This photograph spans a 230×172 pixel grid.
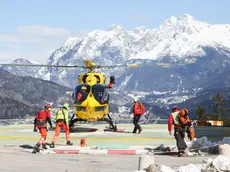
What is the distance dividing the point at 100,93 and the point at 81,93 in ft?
3.84

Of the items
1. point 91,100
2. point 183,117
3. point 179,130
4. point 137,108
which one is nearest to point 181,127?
point 179,130

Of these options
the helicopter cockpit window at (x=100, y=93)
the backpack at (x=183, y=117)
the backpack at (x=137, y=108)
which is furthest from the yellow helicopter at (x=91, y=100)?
the backpack at (x=183, y=117)

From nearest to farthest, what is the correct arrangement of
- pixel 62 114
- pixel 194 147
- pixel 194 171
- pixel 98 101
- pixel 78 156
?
pixel 194 171
pixel 78 156
pixel 194 147
pixel 62 114
pixel 98 101

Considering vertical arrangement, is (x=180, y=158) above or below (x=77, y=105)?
below

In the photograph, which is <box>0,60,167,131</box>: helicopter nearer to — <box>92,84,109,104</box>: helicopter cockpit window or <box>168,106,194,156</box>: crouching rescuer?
<box>92,84,109,104</box>: helicopter cockpit window

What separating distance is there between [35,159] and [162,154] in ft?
15.2

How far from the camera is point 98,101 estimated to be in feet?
101

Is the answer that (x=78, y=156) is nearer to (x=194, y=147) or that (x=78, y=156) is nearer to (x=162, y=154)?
(x=162, y=154)

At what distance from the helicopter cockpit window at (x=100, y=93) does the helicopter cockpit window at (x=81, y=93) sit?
432mm

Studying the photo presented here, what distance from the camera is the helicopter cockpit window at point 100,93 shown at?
30781 millimetres

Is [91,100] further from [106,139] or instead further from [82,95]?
[106,139]

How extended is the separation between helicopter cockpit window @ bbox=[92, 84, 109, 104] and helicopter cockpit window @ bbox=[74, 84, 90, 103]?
1.42 ft

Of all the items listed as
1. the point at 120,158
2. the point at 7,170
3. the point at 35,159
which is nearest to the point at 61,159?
the point at 35,159

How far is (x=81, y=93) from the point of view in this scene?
30828 millimetres
